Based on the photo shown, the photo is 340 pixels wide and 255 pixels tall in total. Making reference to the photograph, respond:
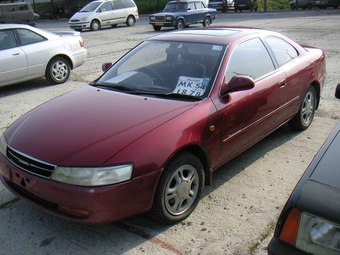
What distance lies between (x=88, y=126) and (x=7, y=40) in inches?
222

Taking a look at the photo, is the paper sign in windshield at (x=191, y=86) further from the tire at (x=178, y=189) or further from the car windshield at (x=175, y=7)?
the car windshield at (x=175, y=7)

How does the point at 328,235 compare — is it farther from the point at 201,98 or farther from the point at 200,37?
the point at 200,37

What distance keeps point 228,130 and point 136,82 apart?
111 centimetres

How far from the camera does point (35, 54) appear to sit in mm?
8484

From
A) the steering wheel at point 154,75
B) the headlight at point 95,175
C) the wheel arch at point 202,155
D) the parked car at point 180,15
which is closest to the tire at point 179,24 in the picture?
the parked car at point 180,15

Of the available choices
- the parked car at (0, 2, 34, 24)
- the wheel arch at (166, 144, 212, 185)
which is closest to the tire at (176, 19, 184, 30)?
the parked car at (0, 2, 34, 24)

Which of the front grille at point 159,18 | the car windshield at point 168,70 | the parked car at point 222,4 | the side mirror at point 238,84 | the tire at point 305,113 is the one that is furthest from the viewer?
the parked car at point 222,4

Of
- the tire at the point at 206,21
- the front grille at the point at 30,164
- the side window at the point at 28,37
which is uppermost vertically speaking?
the side window at the point at 28,37

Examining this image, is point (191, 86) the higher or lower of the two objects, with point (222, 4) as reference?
higher

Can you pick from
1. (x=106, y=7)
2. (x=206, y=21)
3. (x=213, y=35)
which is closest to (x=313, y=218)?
(x=213, y=35)

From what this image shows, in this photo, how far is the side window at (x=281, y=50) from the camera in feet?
16.3

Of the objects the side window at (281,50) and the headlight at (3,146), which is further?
the side window at (281,50)

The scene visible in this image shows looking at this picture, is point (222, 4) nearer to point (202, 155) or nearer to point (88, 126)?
point (202, 155)

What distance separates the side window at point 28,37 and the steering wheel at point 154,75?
4935 millimetres
